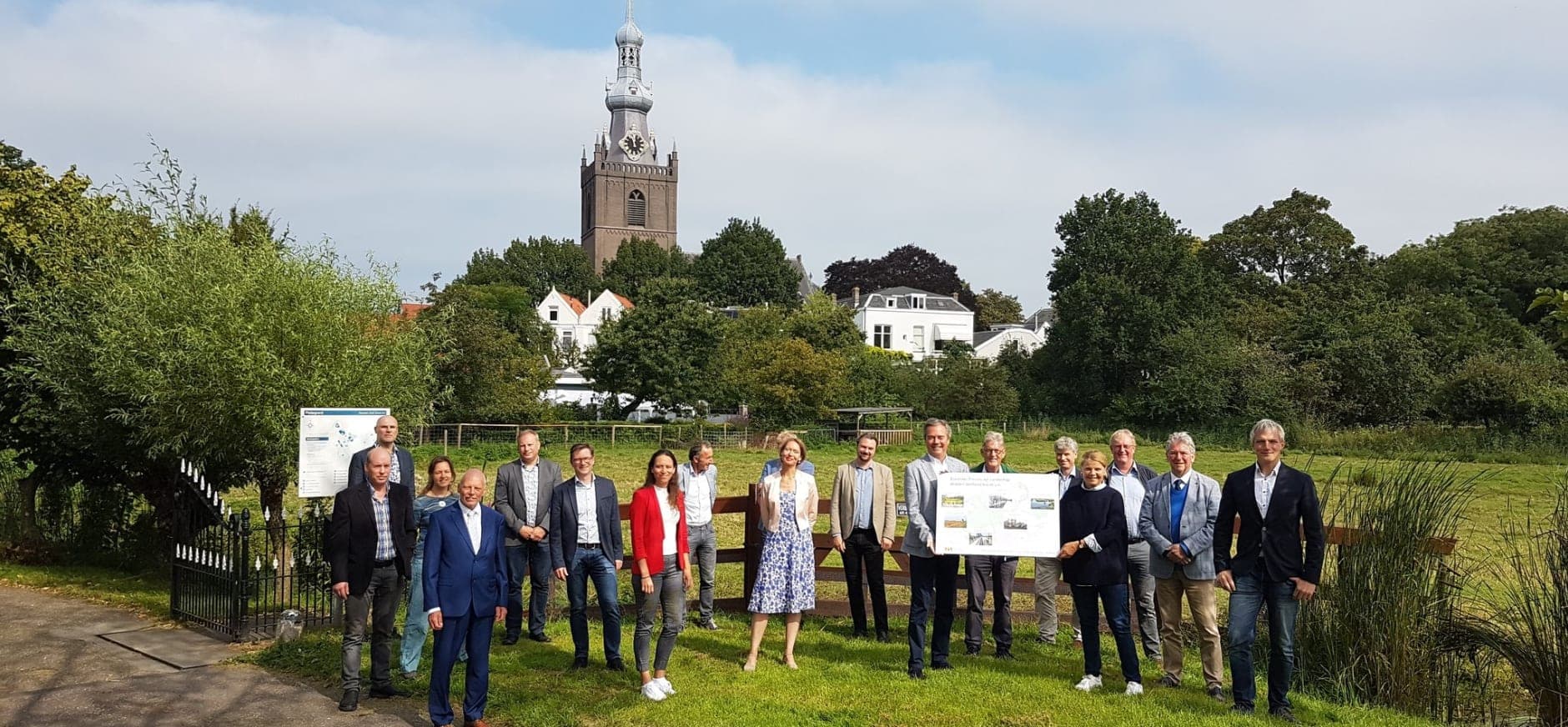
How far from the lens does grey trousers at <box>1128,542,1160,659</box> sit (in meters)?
8.36

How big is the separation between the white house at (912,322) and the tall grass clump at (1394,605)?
217ft

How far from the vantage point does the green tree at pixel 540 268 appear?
288 feet

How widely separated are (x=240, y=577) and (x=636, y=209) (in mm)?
103656

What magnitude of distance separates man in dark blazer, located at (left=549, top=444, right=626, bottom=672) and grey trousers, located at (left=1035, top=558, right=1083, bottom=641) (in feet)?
12.2

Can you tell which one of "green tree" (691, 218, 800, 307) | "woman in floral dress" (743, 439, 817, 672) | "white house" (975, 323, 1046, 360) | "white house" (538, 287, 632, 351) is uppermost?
"green tree" (691, 218, 800, 307)

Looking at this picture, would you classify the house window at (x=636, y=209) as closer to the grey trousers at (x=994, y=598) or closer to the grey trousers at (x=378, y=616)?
the grey trousers at (x=994, y=598)

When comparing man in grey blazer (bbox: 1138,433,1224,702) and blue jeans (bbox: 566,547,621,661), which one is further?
blue jeans (bbox: 566,547,621,661)

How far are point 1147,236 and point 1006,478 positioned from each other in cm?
4732

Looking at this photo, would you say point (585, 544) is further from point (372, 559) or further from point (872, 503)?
point (872, 503)

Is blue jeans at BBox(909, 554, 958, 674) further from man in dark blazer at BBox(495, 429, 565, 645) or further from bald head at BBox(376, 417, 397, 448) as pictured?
bald head at BBox(376, 417, 397, 448)

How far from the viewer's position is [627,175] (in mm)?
110188

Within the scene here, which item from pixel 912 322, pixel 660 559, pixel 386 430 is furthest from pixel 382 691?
pixel 912 322

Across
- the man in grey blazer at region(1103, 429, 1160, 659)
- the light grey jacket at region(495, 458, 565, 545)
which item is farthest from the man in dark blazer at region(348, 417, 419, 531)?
the man in grey blazer at region(1103, 429, 1160, 659)

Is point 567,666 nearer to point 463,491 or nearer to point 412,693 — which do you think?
point 412,693
